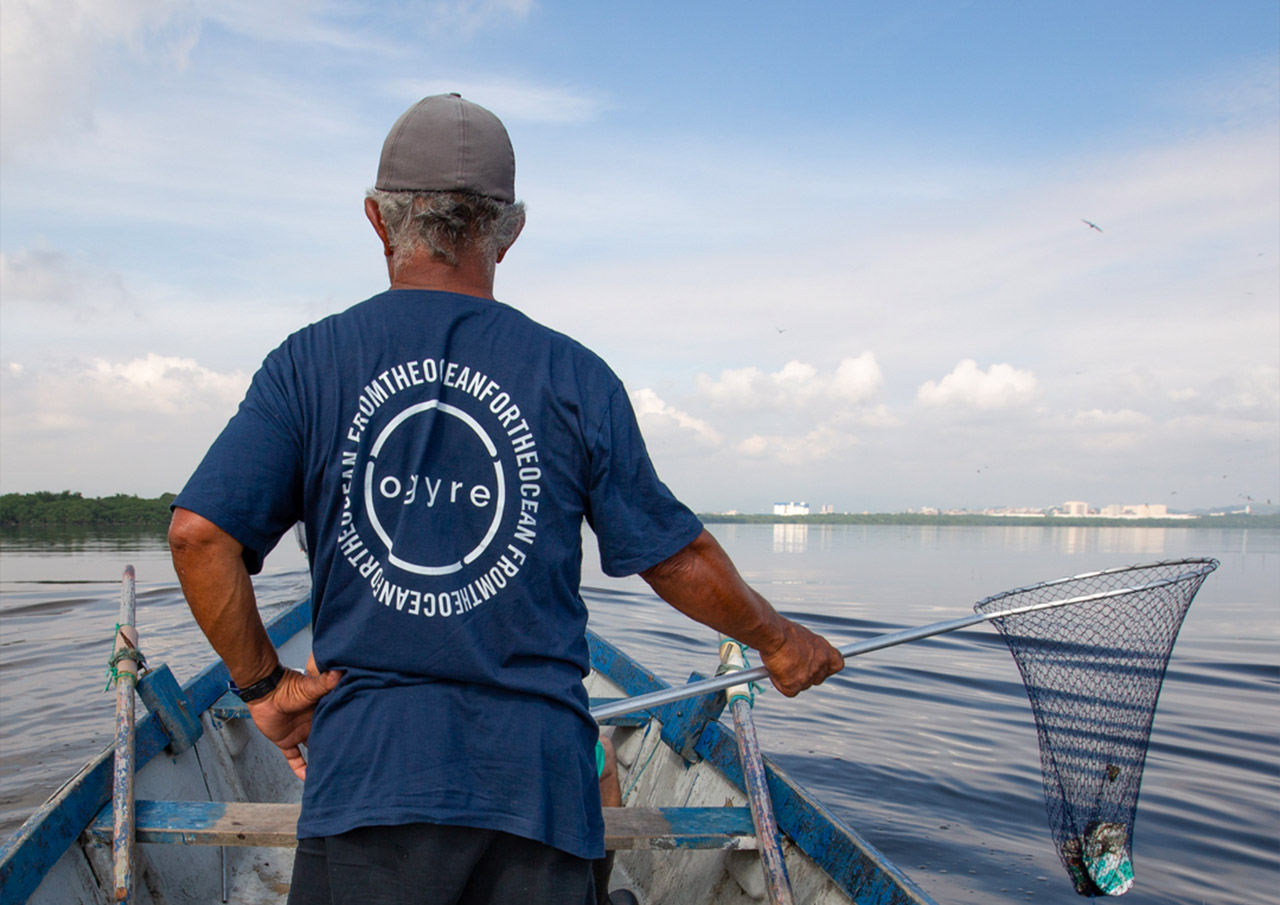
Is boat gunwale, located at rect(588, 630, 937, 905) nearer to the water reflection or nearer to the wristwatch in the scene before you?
the wristwatch

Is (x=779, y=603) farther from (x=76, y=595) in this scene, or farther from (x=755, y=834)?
(x=755, y=834)

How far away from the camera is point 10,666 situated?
1130 cm

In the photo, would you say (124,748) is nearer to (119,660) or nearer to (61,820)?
(61,820)

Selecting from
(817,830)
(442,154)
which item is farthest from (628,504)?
(817,830)

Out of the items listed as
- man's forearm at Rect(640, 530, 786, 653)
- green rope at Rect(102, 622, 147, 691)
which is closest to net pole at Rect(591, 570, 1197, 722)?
man's forearm at Rect(640, 530, 786, 653)

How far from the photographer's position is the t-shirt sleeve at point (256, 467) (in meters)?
1.63

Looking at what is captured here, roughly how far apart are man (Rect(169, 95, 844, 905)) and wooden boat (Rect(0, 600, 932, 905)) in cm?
143

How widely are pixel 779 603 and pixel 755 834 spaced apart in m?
16.9

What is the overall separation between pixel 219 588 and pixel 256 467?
0.25 m

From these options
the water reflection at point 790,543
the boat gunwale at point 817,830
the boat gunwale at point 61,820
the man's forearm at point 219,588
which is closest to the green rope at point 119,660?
the boat gunwale at point 61,820

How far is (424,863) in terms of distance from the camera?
1565 mm

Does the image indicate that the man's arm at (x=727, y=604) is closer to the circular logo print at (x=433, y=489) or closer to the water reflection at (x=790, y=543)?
the circular logo print at (x=433, y=489)

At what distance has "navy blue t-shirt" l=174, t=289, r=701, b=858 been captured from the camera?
158 cm

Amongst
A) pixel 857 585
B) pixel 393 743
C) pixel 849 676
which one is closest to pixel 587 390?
pixel 393 743
